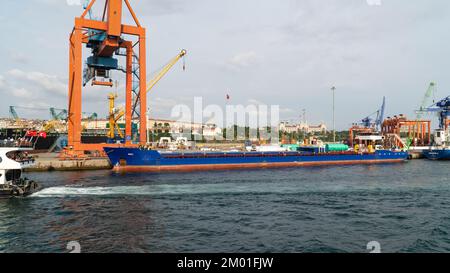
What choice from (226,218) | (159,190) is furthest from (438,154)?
(226,218)

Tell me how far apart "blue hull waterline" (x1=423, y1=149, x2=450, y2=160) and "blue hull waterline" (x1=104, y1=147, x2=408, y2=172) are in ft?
46.0

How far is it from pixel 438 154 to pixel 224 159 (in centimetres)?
5440

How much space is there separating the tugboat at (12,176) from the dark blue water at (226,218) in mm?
1103

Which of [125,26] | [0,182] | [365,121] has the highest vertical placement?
[125,26]

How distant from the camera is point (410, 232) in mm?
15820

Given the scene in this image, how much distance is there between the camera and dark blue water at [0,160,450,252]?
46.4 feet

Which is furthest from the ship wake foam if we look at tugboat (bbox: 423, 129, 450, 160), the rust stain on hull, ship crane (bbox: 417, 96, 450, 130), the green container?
ship crane (bbox: 417, 96, 450, 130)

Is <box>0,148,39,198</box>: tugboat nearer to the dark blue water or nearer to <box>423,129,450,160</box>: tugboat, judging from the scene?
the dark blue water

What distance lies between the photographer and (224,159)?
158 feet

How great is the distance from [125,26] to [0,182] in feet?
105

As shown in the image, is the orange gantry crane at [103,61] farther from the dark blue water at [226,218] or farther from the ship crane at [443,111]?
the ship crane at [443,111]

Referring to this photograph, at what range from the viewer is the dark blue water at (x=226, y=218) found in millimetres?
14133
